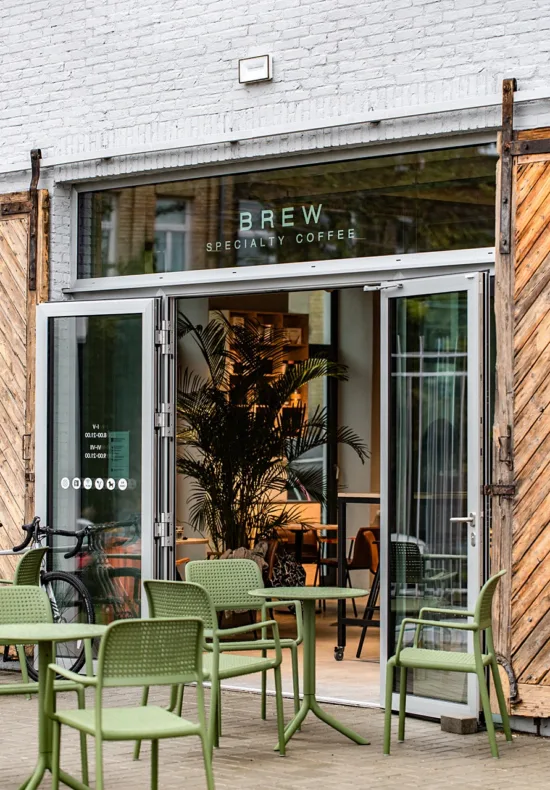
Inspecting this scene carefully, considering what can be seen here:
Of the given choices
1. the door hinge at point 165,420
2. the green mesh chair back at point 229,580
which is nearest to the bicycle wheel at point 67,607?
the door hinge at point 165,420

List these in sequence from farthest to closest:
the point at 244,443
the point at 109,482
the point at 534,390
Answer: the point at 244,443 < the point at 109,482 < the point at 534,390

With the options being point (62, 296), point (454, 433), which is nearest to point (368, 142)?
point (454, 433)

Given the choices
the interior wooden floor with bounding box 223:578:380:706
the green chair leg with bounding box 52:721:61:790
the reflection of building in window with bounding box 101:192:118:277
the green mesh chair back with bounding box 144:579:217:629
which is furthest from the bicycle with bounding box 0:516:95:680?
the green chair leg with bounding box 52:721:61:790

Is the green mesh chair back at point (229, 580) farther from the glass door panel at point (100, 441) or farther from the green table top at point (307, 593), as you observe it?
the glass door panel at point (100, 441)

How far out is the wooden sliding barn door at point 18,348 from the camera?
9609mm

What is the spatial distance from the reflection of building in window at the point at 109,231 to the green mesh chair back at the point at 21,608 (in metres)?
3.77

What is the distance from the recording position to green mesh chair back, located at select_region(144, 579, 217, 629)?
6.39 m

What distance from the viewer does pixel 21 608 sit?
6188 mm

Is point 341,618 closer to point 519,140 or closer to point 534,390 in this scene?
point 534,390

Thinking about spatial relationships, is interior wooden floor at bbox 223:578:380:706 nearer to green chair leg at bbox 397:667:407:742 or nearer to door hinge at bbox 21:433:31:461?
green chair leg at bbox 397:667:407:742

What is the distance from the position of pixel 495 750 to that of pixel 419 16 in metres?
4.04

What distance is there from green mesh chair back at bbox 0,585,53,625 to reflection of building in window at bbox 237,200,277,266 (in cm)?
328

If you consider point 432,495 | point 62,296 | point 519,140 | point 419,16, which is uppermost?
point 419,16

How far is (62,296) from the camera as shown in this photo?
31.8ft
